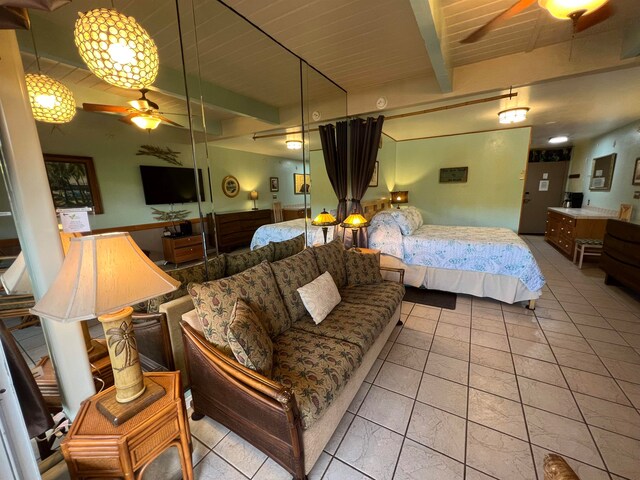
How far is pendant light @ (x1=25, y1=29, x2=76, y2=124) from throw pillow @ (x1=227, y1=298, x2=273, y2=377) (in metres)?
1.24

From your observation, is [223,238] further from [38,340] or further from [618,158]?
[618,158]

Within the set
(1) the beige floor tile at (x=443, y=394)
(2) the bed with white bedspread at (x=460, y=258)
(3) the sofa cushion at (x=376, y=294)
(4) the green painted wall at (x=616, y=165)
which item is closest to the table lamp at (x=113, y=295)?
(3) the sofa cushion at (x=376, y=294)

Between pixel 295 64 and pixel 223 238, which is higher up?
pixel 295 64

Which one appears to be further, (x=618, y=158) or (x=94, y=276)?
(x=618, y=158)

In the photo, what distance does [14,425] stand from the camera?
0.82 metres

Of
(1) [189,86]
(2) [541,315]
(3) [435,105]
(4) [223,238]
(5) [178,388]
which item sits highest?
(3) [435,105]

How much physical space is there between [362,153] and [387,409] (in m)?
2.96

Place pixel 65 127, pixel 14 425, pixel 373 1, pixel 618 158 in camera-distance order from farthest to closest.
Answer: pixel 618 158
pixel 373 1
pixel 65 127
pixel 14 425

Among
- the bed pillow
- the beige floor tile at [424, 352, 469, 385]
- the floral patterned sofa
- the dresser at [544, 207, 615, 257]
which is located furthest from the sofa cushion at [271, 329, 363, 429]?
the dresser at [544, 207, 615, 257]

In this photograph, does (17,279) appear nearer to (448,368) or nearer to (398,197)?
(448,368)

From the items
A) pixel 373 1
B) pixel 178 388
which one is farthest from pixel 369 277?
pixel 373 1

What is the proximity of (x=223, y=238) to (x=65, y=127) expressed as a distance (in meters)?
1.23

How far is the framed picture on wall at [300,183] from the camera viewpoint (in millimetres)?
3199

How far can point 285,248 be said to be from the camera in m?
2.36
